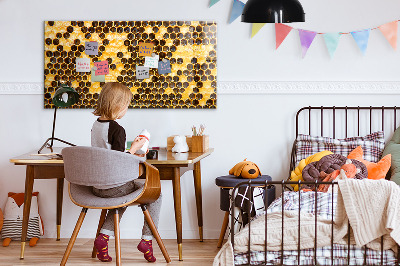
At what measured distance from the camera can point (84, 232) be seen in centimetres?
430

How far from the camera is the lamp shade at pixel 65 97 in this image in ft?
13.0

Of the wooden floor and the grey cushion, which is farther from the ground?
the grey cushion

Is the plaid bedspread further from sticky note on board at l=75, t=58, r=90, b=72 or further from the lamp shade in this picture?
sticky note on board at l=75, t=58, r=90, b=72

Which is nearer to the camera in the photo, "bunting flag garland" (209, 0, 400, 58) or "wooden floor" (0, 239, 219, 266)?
"wooden floor" (0, 239, 219, 266)

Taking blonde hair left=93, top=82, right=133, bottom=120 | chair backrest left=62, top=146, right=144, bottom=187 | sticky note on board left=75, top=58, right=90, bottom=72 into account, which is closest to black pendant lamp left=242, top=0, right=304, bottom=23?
blonde hair left=93, top=82, right=133, bottom=120

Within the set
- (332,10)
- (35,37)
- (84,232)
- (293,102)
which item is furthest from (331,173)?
(35,37)

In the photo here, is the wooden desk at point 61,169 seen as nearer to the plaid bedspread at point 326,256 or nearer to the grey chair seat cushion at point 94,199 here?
the grey chair seat cushion at point 94,199

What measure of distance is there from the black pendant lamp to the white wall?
118 cm

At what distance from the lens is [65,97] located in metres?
4.06

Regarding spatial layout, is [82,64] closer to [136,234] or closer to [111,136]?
[111,136]

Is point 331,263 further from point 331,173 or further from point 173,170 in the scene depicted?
point 173,170

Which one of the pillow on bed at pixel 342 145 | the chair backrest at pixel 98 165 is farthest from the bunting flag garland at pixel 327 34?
the chair backrest at pixel 98 165

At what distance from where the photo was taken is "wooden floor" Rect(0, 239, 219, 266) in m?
3.58

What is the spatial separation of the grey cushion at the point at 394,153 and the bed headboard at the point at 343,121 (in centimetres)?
15
